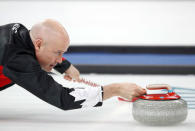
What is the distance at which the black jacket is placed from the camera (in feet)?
5.91

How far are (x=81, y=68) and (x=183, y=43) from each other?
143cm

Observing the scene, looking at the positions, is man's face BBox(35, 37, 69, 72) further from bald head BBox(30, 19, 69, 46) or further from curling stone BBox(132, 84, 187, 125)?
curling stone BBox(132, 84, 187, 125)

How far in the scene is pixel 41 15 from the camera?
514cm

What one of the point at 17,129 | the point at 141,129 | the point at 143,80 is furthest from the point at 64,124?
the point at 143,80

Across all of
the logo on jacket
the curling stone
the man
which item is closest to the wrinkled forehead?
the man

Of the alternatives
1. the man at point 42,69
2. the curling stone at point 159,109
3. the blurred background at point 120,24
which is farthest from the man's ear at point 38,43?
the blurred background at point 120,24

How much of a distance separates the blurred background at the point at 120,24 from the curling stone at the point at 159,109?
282 centimetres

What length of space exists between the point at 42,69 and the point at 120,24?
324 cm

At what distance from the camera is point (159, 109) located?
173cm

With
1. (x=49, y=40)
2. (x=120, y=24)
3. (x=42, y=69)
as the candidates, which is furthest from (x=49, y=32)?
(x=120, y=24)

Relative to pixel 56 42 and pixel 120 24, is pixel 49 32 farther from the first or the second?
pixel 120 24

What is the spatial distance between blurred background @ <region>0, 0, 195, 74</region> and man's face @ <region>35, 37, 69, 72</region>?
8.65 feet

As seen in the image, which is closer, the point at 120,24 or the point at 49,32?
the point at 49,32

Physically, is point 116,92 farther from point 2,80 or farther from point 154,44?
point 154,44
